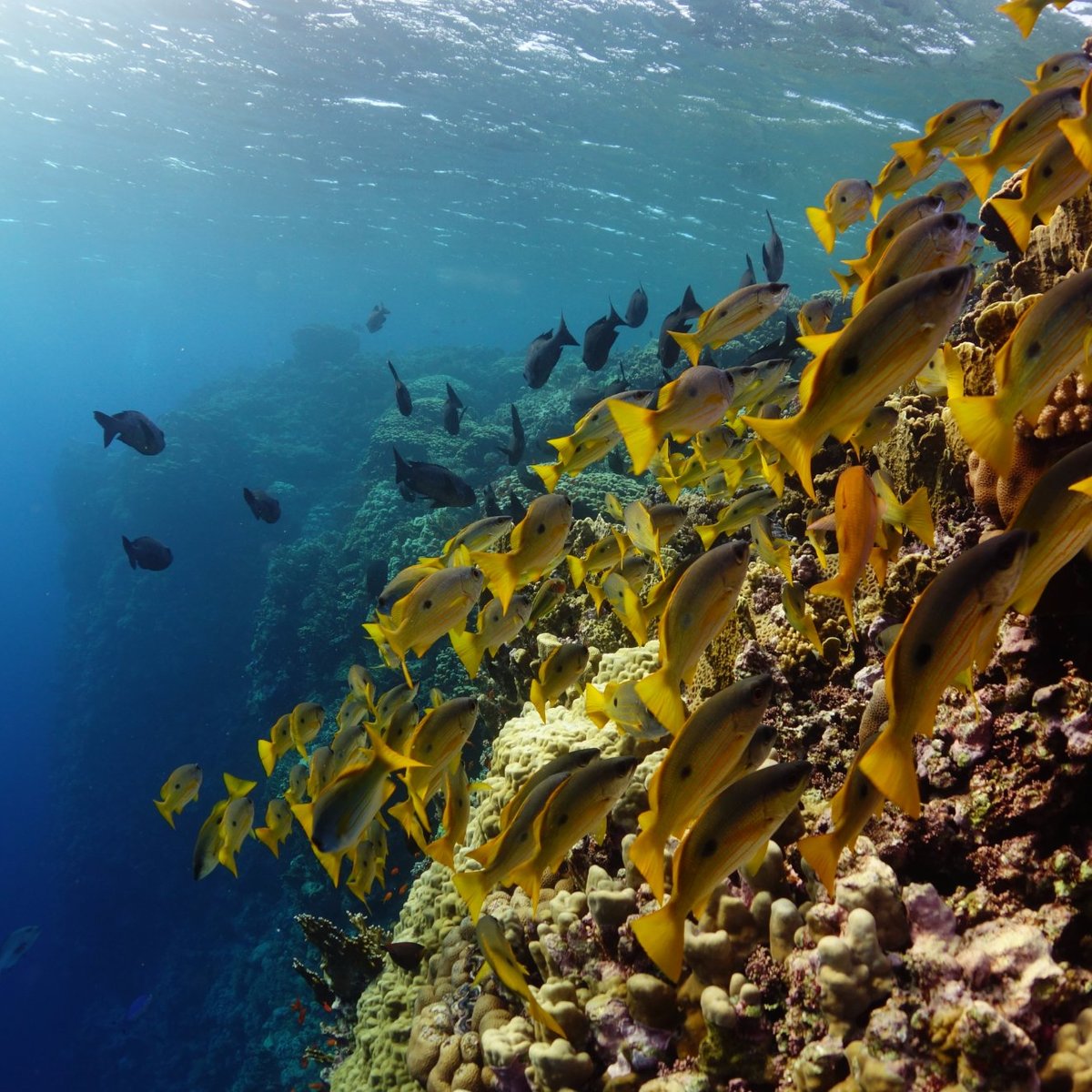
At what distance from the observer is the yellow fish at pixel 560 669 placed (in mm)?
3553

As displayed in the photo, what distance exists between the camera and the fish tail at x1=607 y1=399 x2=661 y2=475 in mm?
2760

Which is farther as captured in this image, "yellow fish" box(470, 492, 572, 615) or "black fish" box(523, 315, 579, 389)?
"black fish" box(523, 315, 579, 389)

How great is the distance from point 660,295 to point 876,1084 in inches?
3291

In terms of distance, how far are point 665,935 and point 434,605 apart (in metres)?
1.83

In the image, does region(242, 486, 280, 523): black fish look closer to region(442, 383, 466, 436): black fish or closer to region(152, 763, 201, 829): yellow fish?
region(442, 383, 466, 436): black fish

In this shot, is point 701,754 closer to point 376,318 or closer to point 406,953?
point 406,953

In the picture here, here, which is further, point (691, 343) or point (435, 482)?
point (435, 482)

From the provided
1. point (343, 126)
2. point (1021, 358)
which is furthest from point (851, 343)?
point (343, 126)

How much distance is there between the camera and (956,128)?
3455 millimetres

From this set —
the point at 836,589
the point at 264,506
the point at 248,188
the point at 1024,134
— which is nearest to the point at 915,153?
the point at 1024,134

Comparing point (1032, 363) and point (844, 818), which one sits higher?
point (1032, 363)

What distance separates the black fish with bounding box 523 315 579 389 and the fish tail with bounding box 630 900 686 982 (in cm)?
655

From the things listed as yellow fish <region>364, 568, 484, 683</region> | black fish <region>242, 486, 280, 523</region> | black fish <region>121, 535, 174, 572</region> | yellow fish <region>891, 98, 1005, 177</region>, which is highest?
yellow fish <region>891, 98, 1005, 177</region>

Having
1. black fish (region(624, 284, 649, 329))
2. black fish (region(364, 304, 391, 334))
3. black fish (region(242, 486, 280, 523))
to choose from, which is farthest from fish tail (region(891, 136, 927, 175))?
black fish (region(364, 304, 391, 334))
